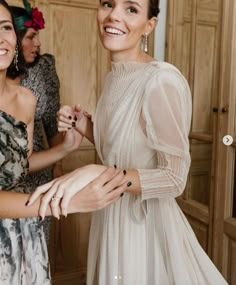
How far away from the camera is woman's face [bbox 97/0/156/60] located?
3.71ft

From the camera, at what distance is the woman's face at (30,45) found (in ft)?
6.34

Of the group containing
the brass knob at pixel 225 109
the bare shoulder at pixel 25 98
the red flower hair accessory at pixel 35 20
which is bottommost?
the brass knob at pixel 225 109

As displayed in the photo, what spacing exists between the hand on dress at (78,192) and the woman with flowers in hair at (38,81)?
99cm

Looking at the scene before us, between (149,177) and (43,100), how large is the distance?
107 cm

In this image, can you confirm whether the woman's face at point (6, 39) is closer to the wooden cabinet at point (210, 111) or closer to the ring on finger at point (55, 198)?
the ring on finger at point (55, 198)

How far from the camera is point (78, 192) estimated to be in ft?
2.93

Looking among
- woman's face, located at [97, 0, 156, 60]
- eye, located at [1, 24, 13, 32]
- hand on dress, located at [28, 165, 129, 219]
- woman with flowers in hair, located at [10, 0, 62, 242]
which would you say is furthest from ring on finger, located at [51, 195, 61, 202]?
woman with flowers in hair, located at [10, 0, 62, 242]

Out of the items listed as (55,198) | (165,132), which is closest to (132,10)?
(165,132)

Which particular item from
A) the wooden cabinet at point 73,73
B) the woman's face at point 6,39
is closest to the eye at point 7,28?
the woman's face at point 6,39

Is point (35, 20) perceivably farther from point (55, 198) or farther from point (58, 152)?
point (55, 198)

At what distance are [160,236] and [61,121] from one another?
1.62 ft

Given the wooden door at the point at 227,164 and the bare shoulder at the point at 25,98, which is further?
the wooden door at the point at 227,164

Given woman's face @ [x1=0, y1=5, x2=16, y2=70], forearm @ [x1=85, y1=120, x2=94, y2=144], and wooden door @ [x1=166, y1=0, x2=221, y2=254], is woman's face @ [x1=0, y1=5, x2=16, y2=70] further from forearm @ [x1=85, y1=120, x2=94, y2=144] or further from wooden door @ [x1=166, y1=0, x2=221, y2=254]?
wooden door @ [x1=166, y1=0, x2=221, y2=254]

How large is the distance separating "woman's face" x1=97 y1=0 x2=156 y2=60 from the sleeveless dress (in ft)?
1.26
